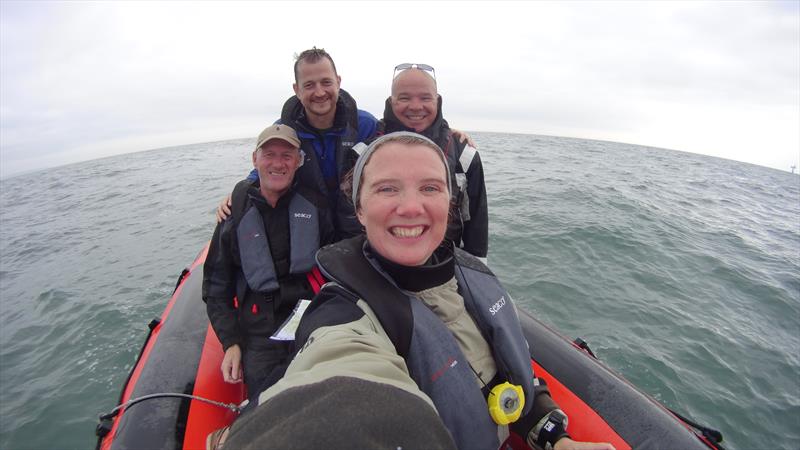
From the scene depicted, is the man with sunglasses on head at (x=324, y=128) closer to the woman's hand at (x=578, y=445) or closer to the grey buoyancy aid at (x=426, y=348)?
the grey buoyancy aid at (x=426, y=348)

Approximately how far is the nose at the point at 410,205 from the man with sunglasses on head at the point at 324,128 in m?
1.60

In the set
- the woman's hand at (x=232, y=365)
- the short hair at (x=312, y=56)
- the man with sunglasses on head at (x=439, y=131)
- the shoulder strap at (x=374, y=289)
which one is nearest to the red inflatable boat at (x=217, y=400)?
the woman's hand at (x=232, y=365)

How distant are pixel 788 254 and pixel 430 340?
1454 cm

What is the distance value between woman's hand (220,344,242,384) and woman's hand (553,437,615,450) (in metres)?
2.30

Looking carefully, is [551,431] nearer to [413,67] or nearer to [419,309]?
[419,309]

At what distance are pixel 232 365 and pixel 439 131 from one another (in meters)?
2.75

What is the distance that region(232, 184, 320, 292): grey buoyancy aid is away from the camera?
8.73ft

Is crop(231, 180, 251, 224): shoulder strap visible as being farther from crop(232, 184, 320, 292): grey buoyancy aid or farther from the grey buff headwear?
the grey buff headwear

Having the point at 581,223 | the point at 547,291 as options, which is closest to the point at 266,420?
the point at 547,291

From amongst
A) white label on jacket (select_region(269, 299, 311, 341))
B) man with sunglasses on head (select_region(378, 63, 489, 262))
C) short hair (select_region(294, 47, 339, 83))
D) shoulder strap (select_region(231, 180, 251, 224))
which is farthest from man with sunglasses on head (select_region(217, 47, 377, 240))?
white label on jacket (select_region(269, 299, 311, 341))

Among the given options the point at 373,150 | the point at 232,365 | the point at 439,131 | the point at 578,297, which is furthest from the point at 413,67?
the point at 578,297

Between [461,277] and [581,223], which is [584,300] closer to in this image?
[581,223]

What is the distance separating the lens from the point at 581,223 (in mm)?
10156

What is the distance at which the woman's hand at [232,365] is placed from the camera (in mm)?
2619
